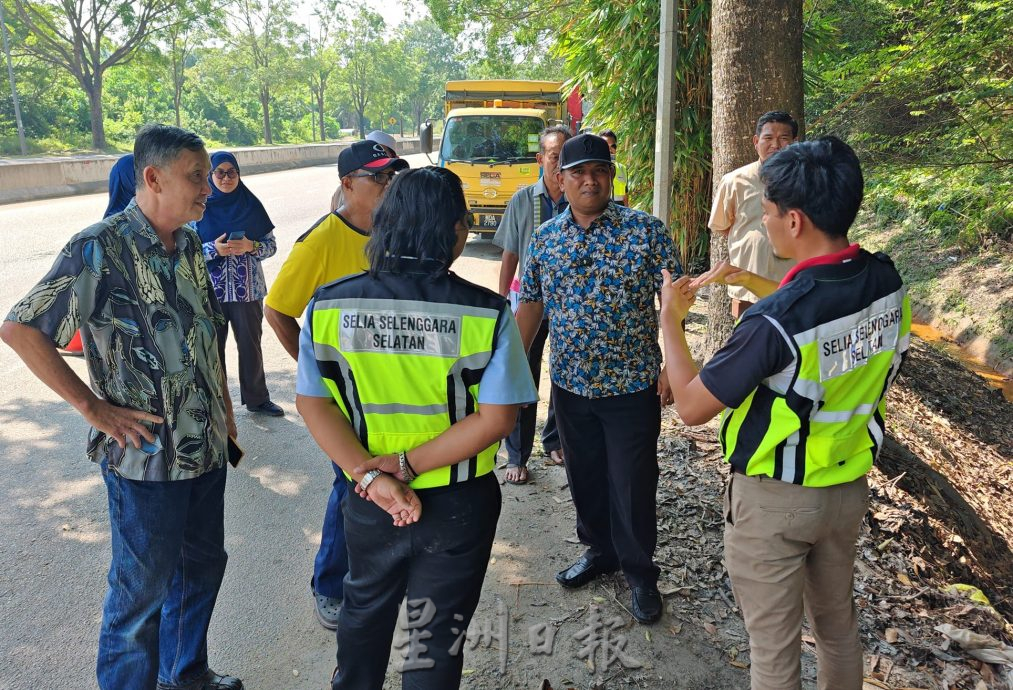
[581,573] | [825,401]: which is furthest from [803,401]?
[581,573]

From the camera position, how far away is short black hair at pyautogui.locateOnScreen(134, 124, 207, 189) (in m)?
2.40

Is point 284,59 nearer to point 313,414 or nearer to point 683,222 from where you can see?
point 683,222

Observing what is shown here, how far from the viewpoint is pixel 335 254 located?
3.06 m

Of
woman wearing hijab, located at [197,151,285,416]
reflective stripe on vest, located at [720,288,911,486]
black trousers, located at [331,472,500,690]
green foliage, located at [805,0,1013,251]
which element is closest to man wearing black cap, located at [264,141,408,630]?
black trousers, located at [331,472,500,690]

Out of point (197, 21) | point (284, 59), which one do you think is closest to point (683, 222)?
point (197, 21)

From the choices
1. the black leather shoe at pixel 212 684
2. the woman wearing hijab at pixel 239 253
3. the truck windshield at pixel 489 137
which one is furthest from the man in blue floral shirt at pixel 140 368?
the truck windshield at pixel 489 137

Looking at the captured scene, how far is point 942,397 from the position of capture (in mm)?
6887

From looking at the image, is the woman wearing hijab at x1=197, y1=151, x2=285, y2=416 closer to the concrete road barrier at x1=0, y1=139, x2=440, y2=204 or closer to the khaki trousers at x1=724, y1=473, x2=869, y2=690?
the khaki trousers at x1=724, y1=473, x2=869, y2=690

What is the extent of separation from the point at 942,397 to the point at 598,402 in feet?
16.6

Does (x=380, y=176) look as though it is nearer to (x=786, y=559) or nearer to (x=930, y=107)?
(x=786, y=559)

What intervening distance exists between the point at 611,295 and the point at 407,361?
4.40 feet

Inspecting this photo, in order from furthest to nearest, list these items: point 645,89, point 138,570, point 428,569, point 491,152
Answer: point 491,152, point 645,89, point 138,570, point 428,569

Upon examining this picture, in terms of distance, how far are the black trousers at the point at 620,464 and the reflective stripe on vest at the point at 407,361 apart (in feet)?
4.04

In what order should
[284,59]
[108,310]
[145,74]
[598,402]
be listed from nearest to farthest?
[108,310] < [598,402] < [145,74] < [284,59]
